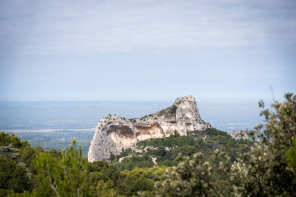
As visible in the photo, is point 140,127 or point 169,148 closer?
point 169,148

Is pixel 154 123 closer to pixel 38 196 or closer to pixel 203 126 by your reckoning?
pixel 203 126

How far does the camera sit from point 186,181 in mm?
9680

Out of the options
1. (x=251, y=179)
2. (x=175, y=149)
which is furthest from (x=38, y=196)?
(x=175, y=149)

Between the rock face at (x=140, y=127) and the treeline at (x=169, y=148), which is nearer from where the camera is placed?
the treeline at (x=169, y=148)

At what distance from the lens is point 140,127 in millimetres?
51469

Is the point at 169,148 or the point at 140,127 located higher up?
the point at 140,127

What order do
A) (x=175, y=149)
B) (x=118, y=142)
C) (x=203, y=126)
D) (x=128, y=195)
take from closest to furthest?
1. (x=128, y=195)
2. (x=175, y=149)
3. (x=118, y=142)
4. (x=203, y=126)

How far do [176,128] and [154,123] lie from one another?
443 cm

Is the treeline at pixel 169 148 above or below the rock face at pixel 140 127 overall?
below

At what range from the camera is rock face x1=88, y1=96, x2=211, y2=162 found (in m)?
48.0

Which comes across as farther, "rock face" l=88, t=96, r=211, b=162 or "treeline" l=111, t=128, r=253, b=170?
"rock face" l=88, t=96, r=211, b=162

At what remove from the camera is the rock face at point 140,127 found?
48000mm

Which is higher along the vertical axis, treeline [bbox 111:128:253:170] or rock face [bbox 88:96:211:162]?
rock face [bbox 88:96:211:162]

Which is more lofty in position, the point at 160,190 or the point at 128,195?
the point at 160,190
